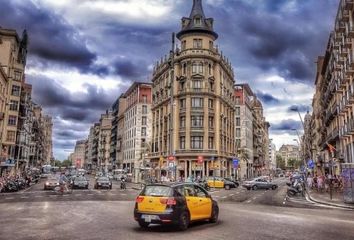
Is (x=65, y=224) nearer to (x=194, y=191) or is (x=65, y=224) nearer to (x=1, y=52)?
(x=194, y=191)

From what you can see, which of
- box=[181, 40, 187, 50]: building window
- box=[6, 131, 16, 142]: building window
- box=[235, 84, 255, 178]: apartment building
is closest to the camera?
box=[6, 131, 16, 142]: building window

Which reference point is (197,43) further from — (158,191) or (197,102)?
(158,191)

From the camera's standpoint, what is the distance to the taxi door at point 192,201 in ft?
42.3

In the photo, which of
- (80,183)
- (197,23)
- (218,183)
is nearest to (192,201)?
(80,183)

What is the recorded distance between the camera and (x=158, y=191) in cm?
1253

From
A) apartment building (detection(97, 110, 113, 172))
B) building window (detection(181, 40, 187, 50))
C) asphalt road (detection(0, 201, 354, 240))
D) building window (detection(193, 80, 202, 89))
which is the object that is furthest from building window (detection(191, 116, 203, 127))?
apartment building (detection(97, 110, 113, 172))

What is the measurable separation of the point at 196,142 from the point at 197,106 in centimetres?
667

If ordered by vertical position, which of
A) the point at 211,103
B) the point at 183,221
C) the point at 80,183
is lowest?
the point at 183,221

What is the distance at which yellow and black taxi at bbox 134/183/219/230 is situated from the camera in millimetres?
11984

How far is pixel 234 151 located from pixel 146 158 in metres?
19.5

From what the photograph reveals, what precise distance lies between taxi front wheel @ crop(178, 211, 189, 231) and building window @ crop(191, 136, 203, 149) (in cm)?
5512

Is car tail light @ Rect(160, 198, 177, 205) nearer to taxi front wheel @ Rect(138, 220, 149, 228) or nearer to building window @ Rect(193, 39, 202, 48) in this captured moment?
taxi front wheel @ Rect(138, 220, 149, 228)

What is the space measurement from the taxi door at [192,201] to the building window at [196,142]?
54.1m

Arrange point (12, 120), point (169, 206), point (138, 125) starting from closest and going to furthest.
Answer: point (169, 206)
point (12, 120)
point (138, 125)
